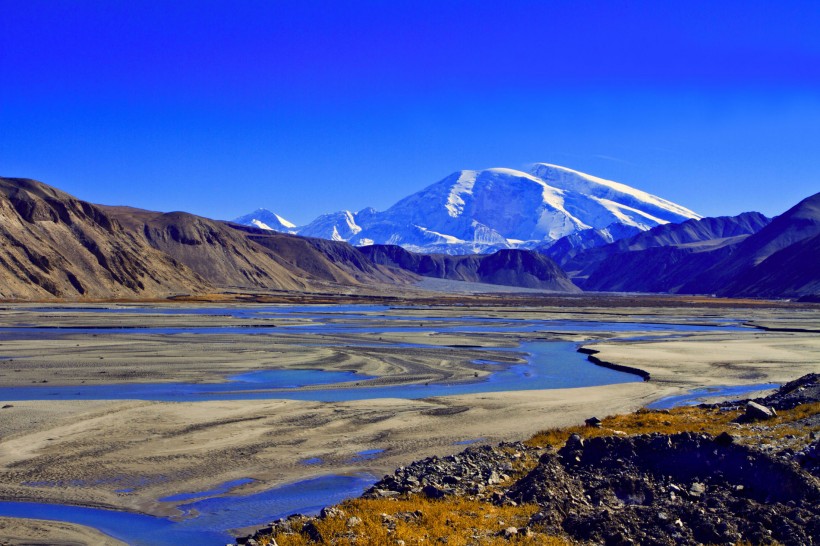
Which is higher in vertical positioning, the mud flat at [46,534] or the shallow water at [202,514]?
the mud flat at [46,534]

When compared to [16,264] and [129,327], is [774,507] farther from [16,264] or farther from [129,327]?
[16,264]

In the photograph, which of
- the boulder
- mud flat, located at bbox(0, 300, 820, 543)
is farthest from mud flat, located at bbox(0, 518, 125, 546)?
the boulder

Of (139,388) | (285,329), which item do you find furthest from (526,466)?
(285,329)

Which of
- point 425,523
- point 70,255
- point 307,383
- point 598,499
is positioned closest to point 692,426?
point 598,499

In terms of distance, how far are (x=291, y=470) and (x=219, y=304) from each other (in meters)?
118

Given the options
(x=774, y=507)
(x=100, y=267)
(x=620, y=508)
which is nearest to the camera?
(x=774, y=507)

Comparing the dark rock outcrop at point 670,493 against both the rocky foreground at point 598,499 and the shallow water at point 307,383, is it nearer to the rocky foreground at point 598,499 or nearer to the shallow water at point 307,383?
the rocky foreground at point 598,499

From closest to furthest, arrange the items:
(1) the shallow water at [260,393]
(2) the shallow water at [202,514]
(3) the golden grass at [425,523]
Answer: (3) the golden grass at [425,523]
(2) the shallow water at [202,514]
(1) the shallow water at [260,393]

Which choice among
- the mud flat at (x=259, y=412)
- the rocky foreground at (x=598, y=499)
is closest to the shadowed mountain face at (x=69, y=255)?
the mud flat at (x=259, y=412)

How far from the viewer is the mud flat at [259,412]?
64.8 ft

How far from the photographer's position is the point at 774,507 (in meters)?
14.2

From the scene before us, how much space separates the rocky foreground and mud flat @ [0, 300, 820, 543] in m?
3.79

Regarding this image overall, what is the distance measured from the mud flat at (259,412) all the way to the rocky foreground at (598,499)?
149 inches

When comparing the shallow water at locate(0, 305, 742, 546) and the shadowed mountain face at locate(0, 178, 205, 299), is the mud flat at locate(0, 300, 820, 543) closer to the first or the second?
the shallow water at locate(0, 305, 742, 546)
